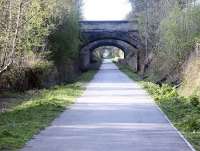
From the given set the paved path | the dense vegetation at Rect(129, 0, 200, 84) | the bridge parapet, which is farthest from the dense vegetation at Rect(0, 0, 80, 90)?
the dense vegetation at Rect(129, 0, 200, 84)

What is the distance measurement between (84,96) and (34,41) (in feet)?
19.8

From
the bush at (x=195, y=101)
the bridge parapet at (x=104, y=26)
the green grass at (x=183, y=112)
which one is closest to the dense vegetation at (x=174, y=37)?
the green grass at (x=183, y=112)

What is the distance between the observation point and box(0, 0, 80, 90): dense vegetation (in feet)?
63.8

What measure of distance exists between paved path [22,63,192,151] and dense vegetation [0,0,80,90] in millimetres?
3391

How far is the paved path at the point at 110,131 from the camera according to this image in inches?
510

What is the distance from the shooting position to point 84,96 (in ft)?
98.4

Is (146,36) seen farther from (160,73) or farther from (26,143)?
(26,143)

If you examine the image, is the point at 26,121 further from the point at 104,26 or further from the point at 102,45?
the point at 102,45

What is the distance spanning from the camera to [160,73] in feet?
160

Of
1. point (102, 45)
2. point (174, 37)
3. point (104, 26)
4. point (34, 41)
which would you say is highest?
point (104, 26)

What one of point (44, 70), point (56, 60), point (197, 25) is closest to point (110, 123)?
point (44, 70)

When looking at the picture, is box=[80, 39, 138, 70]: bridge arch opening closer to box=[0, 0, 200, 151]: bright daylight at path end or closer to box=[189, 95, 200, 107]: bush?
box=[0, 0, 200, 151]: bright daylight at path end

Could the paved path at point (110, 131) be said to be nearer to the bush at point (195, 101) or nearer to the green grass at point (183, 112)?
the green grass at point (183, 112)

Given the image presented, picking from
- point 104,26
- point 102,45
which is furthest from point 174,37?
point 102,45
